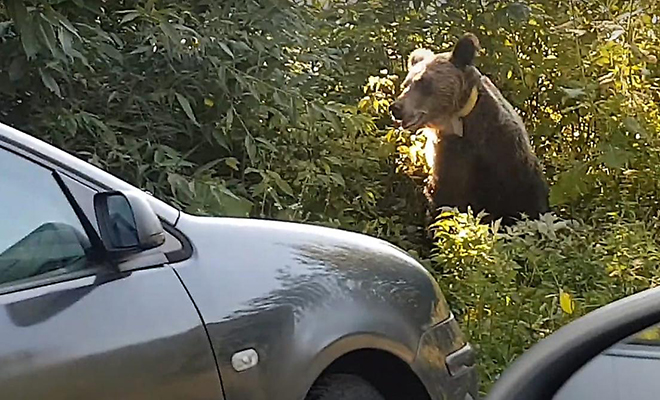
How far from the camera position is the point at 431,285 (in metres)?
3.59

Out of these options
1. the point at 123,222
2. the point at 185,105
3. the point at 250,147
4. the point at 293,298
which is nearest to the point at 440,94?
the point at 250,147

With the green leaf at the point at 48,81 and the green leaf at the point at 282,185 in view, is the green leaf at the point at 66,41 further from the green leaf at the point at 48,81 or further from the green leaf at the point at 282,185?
the green leaf at the point at 282,185

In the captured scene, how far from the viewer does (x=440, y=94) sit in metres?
6.88

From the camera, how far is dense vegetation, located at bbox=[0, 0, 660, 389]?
5117 mm

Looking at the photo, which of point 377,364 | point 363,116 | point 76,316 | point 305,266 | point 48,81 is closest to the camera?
point 76,316

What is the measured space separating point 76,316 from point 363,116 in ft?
14.5

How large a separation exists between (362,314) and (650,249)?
295 centimetres

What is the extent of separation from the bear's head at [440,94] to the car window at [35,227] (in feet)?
14.6

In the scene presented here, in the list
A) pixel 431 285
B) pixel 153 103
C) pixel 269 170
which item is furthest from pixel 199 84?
pixel 431 285

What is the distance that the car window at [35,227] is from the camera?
8.30ft

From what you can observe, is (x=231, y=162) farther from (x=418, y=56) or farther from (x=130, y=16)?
(x=418, y=56)

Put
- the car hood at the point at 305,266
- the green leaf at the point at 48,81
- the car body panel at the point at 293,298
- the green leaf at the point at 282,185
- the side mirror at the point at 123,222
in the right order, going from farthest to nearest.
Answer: the green leaf at the point at 282,185 → the green leaf at the point at 48,81 → the car hood at the point at 305,266 → the car body panel at the point at 293,298 → the side mirror at the point at 123,222

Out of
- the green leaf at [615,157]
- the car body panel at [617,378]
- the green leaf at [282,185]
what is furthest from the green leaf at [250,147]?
the car body panel at [617,378]

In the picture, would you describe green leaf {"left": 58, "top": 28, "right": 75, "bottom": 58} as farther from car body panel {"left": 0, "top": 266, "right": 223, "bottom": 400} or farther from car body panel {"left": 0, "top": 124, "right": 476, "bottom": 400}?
car body panel {"left": 0, "top": 266, "right": 223, "bottom": 400}
